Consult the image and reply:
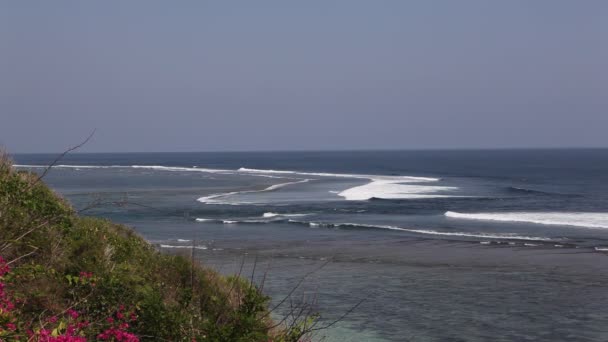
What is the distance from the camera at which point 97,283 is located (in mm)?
10578

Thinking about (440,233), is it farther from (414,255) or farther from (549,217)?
(549,217)

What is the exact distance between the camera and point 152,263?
14.7 metres

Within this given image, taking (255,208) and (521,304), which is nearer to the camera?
(521,304)

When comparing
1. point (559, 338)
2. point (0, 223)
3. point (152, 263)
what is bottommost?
point (559, 338)

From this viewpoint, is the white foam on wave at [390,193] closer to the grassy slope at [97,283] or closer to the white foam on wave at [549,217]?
the white foam on wave at [549,217]

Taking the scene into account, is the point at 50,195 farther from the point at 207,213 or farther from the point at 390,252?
the point at 207,213

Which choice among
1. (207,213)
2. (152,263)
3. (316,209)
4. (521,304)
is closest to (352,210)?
(316,209)

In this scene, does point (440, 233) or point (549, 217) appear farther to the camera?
point (549, 217)

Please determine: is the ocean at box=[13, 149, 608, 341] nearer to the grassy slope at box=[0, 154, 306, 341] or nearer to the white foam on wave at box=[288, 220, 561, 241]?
the white foam on wave at box=[288, 220, 561, 241]

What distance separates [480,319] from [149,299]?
38.9 feet

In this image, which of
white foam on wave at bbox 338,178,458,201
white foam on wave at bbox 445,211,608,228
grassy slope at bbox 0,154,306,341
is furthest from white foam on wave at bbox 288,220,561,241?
grassy slope at bbox 0,154,306,341

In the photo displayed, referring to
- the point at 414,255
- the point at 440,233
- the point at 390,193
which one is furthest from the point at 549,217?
the point at 390,193

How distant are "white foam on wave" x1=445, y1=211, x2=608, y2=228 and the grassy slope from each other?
33.5 meters

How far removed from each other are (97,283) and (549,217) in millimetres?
41319
